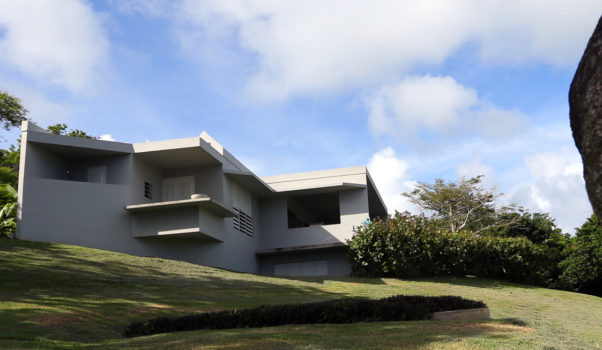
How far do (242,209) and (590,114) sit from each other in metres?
24.7

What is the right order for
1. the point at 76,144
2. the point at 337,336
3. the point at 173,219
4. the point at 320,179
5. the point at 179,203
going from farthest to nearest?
the point at 320,179 → the point at 173,219 → the point at 179,203 → the point at 76,144 → the point at 337,336

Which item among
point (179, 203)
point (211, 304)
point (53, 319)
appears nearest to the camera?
point (53, 319)

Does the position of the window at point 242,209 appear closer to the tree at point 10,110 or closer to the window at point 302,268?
the window at point 302,268

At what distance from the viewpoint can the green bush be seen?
2473cm

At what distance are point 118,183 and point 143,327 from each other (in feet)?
42.9

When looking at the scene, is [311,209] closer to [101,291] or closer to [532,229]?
[532,229]

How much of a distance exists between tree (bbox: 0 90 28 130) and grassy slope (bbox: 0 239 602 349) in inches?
809

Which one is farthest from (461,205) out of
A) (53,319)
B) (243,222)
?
(53,319)

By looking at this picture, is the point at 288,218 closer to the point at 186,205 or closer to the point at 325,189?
the point at 325,189

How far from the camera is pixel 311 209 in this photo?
3488 cm

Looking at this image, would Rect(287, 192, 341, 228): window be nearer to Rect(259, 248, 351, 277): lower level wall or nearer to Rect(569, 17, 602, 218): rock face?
Rect(259, 248, 351, 277): lower level wall

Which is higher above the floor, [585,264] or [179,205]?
[179,205]

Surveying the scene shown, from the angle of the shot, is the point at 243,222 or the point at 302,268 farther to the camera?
the point at 302,268

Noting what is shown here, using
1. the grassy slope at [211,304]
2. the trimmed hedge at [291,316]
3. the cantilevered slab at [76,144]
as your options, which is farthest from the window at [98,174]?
the trimmed hedge at [291,316]
